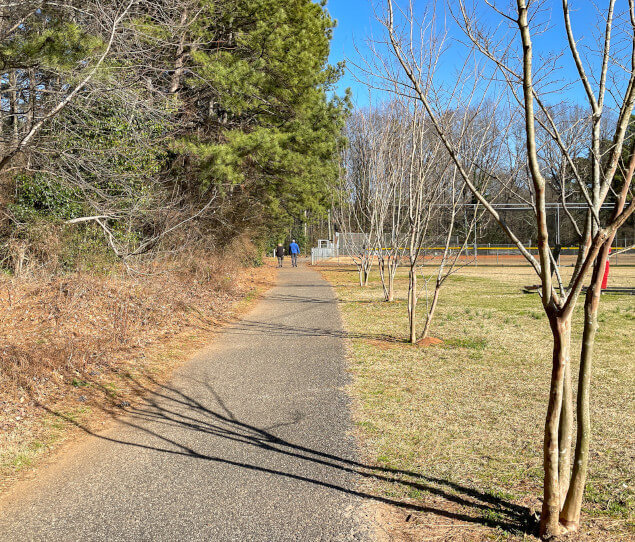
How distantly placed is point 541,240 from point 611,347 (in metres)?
7.25

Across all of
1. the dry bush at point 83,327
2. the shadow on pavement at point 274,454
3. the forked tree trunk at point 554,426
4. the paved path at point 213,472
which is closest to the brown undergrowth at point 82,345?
the dry bush at point 83,327

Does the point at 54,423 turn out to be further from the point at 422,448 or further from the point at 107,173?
the point at 107,173

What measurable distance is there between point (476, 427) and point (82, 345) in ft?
18.2

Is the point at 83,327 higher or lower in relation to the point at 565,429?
lower

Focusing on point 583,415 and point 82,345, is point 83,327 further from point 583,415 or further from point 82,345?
point 583,415

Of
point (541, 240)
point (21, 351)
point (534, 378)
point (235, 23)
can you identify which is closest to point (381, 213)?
point (235, 23)

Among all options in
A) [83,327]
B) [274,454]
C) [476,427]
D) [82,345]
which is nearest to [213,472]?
[274,454]

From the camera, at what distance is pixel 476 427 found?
5332 mm

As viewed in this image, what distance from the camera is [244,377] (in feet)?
24.7

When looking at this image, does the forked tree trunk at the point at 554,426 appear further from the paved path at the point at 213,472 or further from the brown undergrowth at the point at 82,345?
the brown undergrowth at the point at 82,345

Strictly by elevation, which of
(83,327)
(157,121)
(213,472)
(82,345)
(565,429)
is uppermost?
(157,121)

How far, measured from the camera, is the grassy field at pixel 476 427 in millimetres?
3590

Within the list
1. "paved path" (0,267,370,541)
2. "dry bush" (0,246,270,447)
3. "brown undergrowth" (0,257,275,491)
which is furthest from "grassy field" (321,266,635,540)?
"dry bush" (0,246,270,447)

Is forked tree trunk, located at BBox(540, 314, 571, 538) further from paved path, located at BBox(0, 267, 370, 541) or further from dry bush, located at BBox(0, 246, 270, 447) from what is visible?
dry bush, located at BBox(0, 246, 270, 447)
